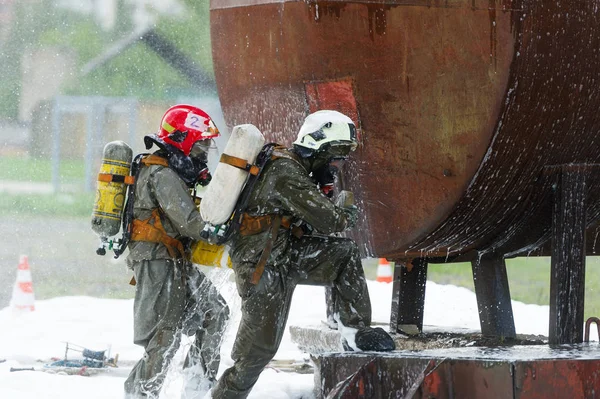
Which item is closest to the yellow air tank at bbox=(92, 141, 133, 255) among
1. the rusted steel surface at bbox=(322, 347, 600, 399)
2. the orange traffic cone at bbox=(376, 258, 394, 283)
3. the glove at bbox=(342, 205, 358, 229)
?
the glove at bbox=(342, 205, 358, 229)

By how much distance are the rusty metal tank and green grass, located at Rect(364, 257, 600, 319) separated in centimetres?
722

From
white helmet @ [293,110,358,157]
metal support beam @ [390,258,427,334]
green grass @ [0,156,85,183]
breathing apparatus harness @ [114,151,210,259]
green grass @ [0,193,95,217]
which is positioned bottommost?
metal support beam @ [390,258,427,334]

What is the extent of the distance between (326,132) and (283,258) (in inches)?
21.5

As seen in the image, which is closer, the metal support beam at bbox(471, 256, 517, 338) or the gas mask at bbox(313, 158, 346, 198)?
the gas mask at bbox(313, 158, 346, 198)

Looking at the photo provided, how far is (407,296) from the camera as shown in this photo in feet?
19.8

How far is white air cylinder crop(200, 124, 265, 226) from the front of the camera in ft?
15.2

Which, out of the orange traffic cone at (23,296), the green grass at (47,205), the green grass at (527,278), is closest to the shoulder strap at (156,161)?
the orange traffic cone at (23,296)

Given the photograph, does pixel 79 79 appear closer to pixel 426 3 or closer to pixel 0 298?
pixel 0 298

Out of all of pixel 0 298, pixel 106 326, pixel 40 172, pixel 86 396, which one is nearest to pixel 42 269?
pixel 0 298

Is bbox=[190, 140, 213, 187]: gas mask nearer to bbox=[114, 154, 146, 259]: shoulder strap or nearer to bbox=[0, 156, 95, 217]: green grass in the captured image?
bbox=[114, 154, 146, 259]: shoulder strap

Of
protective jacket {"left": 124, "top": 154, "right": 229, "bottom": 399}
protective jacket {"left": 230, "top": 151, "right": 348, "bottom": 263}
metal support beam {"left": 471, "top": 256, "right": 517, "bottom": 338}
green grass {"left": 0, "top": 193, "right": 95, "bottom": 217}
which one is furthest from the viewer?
green grass {"left": 0, "top": 193, "right": 95, "bottom": 217}

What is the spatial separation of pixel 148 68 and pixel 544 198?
1520 cm

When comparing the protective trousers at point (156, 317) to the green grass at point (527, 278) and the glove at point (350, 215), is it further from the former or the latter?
the green grass at point (527, 278)

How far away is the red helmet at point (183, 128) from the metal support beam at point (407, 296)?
144 centimetres
